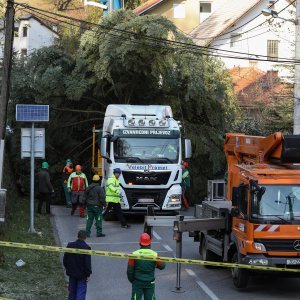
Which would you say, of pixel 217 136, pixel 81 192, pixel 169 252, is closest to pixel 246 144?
pixel 169 252

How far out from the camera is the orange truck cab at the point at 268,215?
1209 cm

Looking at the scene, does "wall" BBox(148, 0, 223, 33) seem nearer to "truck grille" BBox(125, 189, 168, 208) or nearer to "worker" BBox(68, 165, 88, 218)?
"worker" BBox(68, 165, 88, 218)

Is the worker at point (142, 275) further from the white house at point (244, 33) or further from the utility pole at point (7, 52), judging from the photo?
the white house at point (244, 33)

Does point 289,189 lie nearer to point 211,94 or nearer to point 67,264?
point 67,264

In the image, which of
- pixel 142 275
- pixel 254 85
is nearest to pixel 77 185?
pixel 142 275

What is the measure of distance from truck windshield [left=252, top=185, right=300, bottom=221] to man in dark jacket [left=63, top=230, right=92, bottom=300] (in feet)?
10.5

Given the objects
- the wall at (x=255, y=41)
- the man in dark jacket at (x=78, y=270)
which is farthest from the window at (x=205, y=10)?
the man in dark jacket at (x=78, y=270)

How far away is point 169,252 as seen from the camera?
16.8 m

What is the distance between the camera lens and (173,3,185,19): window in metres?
61.0

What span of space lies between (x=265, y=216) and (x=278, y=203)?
0.36 metres

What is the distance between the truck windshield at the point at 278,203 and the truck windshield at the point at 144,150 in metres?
9.47

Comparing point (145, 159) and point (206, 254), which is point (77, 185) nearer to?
point (145, 159)

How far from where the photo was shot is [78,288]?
10656 mm

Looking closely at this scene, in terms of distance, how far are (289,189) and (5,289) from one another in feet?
16.7
